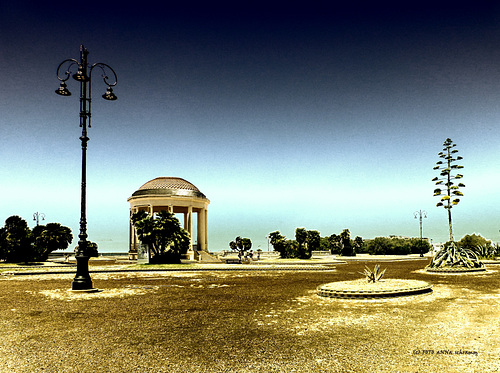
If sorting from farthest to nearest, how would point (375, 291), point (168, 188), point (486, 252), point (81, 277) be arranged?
1. point (168, 188)
2. point (486, 252)
3. point (81, 277)
4. point (375, 291)

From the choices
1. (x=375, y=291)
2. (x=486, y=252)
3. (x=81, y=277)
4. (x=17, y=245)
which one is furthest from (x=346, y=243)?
(x=81, y=277)

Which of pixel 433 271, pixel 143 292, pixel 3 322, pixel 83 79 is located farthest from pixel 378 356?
pixel 433 271

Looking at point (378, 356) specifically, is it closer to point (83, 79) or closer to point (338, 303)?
point (338, 303)

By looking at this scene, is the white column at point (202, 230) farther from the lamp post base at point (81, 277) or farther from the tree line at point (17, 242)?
the lamp post base at point (81, 277)

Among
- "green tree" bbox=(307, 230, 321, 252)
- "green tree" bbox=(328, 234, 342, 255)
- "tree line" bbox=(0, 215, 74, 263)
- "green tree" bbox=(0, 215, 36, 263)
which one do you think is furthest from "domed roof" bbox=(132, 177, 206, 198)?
"green tree" bbox=(328, 234, 342, 255)

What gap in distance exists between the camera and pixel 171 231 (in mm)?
38875

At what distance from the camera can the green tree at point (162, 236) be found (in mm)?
38188

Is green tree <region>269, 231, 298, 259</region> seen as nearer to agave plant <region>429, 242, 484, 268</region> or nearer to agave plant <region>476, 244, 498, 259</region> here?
agave plant <region>476, 244, 498, 259</region>

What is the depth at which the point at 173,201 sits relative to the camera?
183 feet

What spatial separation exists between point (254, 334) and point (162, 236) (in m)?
31.5

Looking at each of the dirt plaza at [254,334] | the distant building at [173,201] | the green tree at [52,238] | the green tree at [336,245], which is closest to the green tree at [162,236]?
the distant building at [173,201]

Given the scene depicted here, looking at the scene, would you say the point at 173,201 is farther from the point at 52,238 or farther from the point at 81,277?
the point at 81,277

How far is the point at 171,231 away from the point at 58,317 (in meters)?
28.4

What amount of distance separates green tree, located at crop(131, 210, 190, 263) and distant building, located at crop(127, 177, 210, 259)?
13560 millimetres
